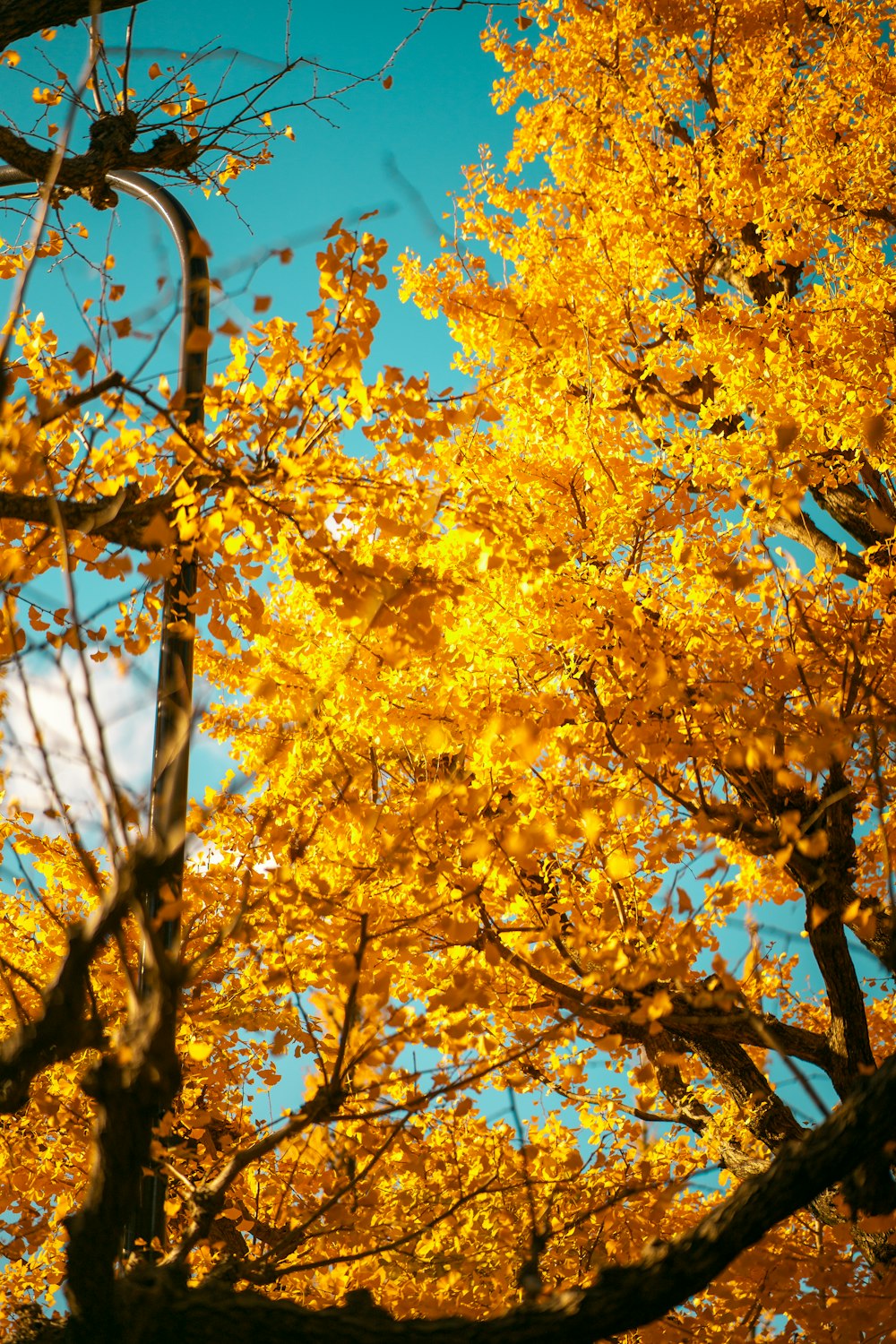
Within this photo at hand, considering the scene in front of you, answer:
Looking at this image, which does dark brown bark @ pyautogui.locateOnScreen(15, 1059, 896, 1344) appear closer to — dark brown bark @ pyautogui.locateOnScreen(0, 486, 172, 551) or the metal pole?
the metal pole

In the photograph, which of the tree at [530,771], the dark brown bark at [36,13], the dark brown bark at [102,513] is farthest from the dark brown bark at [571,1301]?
the dark brown bark at [36,13]

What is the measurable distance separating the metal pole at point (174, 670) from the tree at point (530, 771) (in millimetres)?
118

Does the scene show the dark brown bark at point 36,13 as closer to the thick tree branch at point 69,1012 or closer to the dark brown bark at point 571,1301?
the thick tree branch at point 69,1012

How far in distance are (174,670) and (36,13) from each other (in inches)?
97.0

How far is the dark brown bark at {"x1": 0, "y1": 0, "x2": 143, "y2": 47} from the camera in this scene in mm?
3213

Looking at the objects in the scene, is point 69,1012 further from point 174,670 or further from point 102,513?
point 102,513

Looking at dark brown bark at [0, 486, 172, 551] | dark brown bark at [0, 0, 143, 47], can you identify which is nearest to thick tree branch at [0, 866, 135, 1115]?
dark brown bark at [0, 486, 172, 551]

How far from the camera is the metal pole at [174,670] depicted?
2.25 m

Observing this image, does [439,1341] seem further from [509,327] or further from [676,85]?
[676,85]

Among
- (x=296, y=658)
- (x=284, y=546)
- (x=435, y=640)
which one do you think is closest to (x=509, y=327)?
(x=296, y=658)

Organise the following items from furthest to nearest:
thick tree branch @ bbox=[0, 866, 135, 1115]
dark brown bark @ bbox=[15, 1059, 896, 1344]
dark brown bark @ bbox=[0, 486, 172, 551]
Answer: dark brown bark @ bbox=[0, 486, 172, 551] < dark brown bark @ bbox=[15, 1059, 896, 1344] < thick tree branch @ bbox=[0, 866, 135, 1115]

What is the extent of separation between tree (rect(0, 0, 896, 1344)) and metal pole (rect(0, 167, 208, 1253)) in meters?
0.12

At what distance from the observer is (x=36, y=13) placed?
3232mm

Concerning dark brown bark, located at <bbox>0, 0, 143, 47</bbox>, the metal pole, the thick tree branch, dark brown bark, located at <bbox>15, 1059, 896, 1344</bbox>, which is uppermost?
dark brown bark, located at <bbox>0, 0, 143, 47</bbox>
